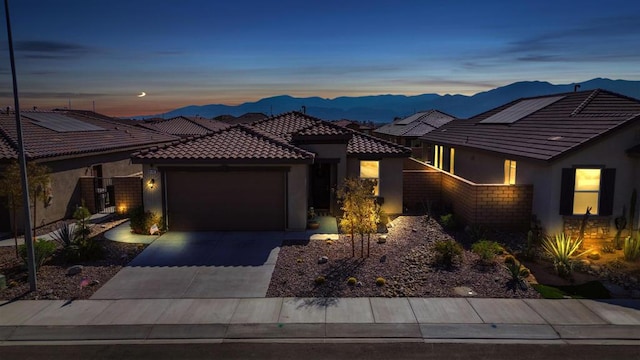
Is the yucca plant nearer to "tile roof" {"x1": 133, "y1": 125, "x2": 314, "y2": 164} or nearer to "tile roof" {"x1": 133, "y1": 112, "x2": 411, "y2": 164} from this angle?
"tile roof" {"x1": 133, "y1": 112, "x2": 411, "y2": 164}

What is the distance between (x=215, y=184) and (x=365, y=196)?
606cm

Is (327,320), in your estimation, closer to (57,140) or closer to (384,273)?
(384,273)

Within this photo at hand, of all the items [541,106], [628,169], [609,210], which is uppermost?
[541,106]

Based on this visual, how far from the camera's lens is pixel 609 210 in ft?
48.0

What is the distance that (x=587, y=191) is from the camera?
586 inches

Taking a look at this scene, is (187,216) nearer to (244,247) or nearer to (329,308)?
(244,247)

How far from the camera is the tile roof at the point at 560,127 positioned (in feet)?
48.4

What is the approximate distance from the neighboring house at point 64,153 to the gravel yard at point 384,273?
34.1ft

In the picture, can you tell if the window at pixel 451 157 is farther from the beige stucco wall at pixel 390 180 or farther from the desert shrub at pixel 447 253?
the desert shrub at pixel 447 253

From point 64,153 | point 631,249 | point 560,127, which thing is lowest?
point 631,249

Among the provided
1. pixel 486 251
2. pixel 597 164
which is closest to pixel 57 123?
pixel 486 251

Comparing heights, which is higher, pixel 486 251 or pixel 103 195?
pixel 103 195

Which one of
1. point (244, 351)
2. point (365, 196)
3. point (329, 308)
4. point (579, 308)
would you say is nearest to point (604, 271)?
point (579, 308)

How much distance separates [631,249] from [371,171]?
369 inches
